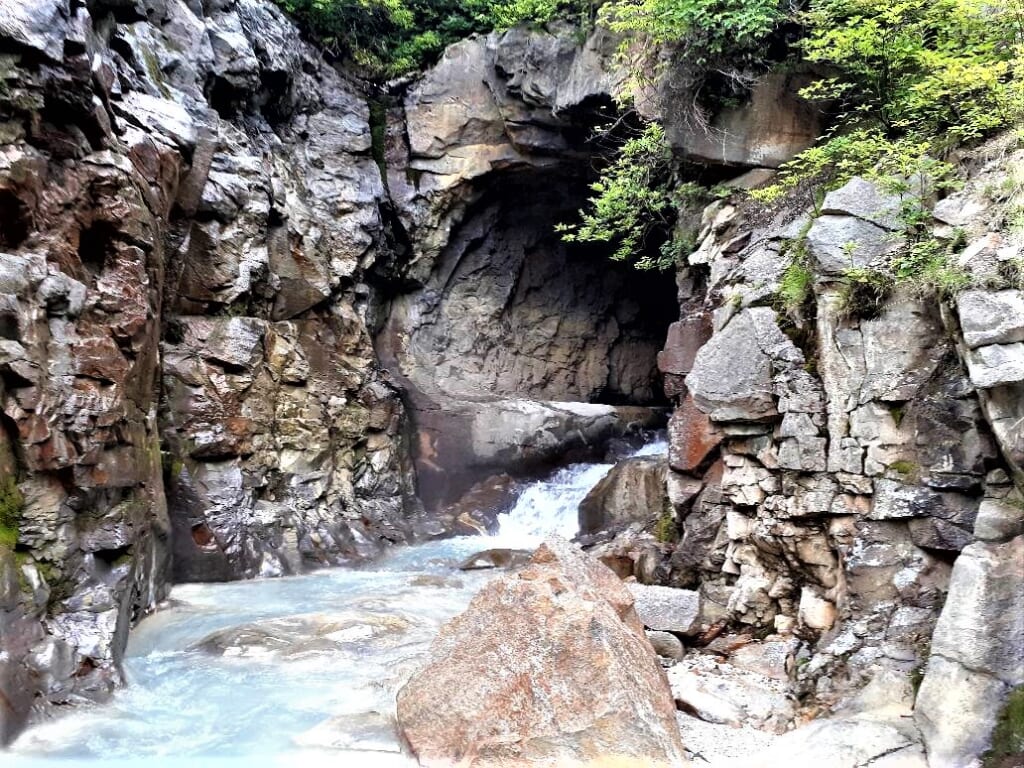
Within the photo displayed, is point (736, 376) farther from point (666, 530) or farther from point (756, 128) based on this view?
point (756, 128)

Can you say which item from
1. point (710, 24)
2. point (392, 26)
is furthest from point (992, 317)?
point (392, 26)

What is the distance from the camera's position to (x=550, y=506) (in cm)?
1401

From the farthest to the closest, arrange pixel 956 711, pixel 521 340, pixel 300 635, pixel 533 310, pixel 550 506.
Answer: pixel 533 310 < pixel 521 340 < pixel 550 506 < pixel 300 635 < pixel 956 711

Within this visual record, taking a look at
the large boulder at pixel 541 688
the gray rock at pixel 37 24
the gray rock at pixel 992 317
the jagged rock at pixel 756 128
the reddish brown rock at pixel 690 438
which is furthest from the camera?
the jagged rock at pixel 756 128

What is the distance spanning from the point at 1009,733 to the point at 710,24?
847cm

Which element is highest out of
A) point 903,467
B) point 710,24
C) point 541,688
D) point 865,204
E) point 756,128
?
point 710,24

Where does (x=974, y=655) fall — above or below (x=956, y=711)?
above

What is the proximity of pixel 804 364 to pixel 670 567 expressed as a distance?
2.66 metres

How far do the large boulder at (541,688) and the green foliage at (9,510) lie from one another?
3562 millimetres

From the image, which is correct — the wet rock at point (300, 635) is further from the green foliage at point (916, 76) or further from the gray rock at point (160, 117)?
the green foliage at point (916, 76)

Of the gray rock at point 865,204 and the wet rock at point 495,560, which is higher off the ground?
the gray rock at point 865,204

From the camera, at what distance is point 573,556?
553 centimetres

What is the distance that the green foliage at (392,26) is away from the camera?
15695 mm

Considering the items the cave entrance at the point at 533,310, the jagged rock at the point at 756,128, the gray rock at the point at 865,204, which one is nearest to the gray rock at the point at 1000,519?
the gray rock at the point at 865,204
